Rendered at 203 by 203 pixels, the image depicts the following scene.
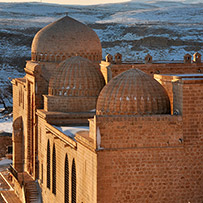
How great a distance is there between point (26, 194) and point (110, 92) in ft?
27.3

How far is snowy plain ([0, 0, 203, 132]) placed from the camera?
85.4 metres

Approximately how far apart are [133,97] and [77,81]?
6.43 meters

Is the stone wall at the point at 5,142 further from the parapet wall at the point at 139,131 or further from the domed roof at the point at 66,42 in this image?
the parapet wall at the point at 139,131

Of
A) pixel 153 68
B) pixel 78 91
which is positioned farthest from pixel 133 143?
pixel 78 91

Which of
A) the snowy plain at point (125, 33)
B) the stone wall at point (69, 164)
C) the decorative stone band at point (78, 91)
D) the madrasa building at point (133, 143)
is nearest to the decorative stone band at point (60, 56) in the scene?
the stone wall at point (69, 164)

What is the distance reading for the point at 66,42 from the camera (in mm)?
28031

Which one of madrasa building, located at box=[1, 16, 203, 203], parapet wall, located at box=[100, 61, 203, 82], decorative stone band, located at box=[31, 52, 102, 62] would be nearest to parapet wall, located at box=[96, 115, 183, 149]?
madrasa building, located at box=[1, 16, 203, 203]

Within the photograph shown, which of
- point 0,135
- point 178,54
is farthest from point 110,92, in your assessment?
point 178,54

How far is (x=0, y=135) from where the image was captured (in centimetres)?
3644

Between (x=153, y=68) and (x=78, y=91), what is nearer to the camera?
(x=153, y=68)

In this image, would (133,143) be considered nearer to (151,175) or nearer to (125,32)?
(151,175)

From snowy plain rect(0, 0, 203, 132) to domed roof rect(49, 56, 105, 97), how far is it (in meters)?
20.8

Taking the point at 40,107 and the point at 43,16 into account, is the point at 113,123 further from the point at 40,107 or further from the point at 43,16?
the point at 43,16

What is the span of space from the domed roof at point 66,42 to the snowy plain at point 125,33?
1754 centimetres
